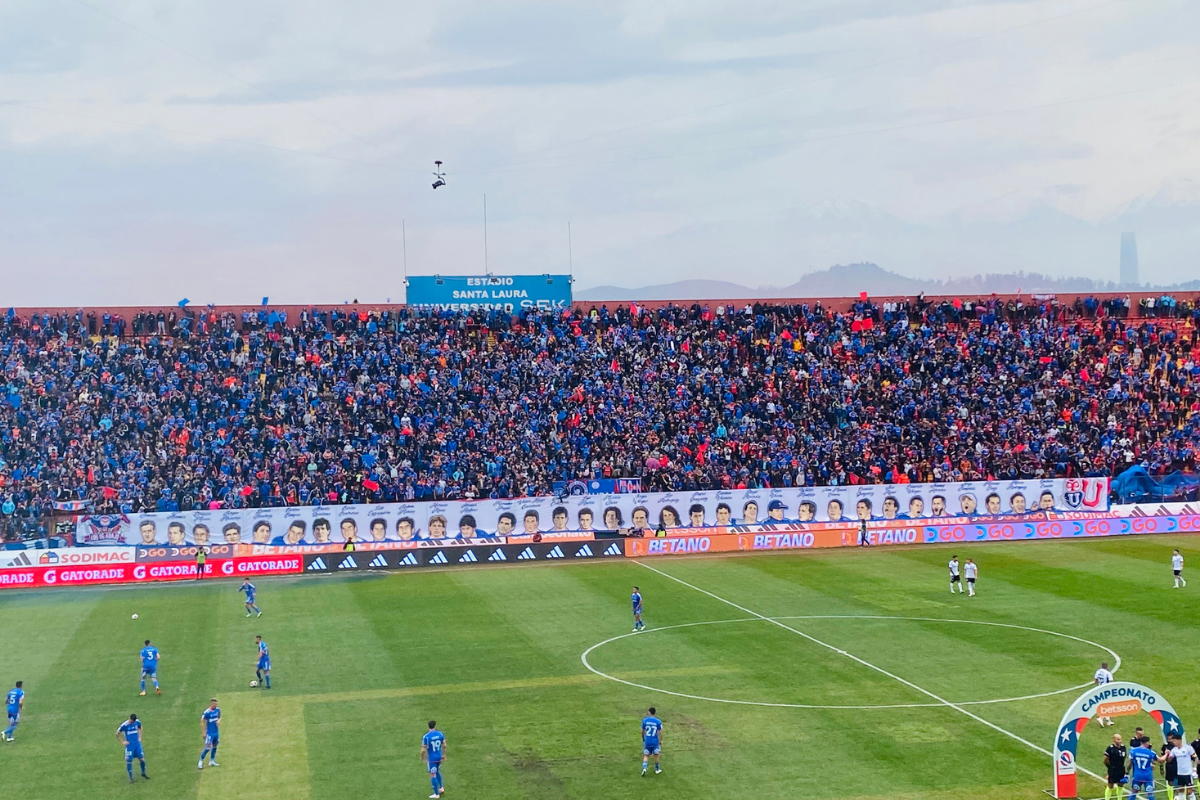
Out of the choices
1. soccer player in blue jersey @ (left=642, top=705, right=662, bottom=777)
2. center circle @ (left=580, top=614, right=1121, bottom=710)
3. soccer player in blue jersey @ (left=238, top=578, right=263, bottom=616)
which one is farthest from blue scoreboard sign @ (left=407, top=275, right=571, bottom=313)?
soccer player in blue jersey @ (left=642, top=705, right=662, bottom=777)

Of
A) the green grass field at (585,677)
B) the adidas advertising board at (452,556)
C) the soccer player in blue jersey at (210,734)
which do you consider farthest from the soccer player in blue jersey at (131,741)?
the adidas advertising board at (452,556)

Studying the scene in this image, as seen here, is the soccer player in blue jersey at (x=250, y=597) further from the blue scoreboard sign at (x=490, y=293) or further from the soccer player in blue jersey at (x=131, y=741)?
the blue scoreboard sign at (x=490, y=293)

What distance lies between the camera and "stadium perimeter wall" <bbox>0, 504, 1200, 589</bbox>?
173 feet

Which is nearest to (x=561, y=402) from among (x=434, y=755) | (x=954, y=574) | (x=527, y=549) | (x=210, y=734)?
(x=527, y=549)

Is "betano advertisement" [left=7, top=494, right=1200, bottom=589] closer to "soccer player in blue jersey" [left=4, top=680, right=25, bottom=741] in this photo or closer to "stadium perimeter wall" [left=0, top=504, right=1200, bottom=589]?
"stadium perimeter wall" [left=0, top=504, right=1200, bottom=589]

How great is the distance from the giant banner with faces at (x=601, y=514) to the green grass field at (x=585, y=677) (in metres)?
5.29

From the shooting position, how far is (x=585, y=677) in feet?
116

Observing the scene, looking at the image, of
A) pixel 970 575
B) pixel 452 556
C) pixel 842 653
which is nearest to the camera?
pixel 842 653

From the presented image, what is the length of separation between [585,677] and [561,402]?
31.3 m

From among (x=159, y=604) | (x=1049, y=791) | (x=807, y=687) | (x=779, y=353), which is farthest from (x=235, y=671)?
(x=779, y=353)

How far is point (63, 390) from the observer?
62.5 metres

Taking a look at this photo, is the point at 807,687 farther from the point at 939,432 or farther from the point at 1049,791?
the point at 939,432

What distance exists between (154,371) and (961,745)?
47.4 metres

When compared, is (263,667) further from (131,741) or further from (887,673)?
(887,673)
